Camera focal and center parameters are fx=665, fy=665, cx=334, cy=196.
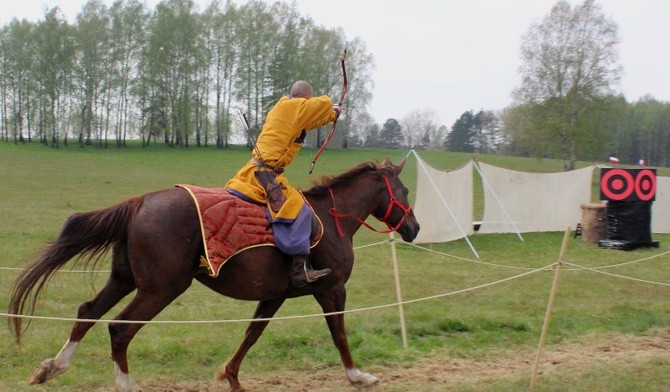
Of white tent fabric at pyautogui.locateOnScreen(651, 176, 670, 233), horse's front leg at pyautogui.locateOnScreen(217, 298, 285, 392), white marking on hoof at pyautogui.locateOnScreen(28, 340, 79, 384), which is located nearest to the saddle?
horse's front leg at pyautogui.locateOnScreen(217, 298, 285, 392)

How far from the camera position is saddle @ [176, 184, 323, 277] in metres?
4.86

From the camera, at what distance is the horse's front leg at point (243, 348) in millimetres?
5516

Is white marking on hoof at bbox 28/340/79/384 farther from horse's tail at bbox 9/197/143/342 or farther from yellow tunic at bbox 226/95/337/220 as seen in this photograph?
yellow tunic at bbox 226/95/337/220

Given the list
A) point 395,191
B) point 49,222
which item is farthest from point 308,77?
point 395,191

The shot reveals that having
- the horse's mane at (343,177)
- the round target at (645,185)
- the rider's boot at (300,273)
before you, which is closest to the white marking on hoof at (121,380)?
the rider's boot at (300,273)

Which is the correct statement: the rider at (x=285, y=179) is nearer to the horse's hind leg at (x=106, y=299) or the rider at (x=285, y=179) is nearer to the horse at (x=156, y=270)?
the horse at (x=156, y=270)

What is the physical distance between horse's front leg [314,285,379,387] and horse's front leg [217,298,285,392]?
0.41 meters

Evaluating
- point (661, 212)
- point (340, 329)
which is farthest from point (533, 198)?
point (340, 329)

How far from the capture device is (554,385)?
551cm

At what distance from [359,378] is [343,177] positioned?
5.83 ft

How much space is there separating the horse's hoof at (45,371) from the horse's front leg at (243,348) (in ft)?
4.28

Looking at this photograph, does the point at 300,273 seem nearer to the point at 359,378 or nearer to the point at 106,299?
the point at 359,378

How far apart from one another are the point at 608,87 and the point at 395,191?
115ft

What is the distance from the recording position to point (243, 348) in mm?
5645
